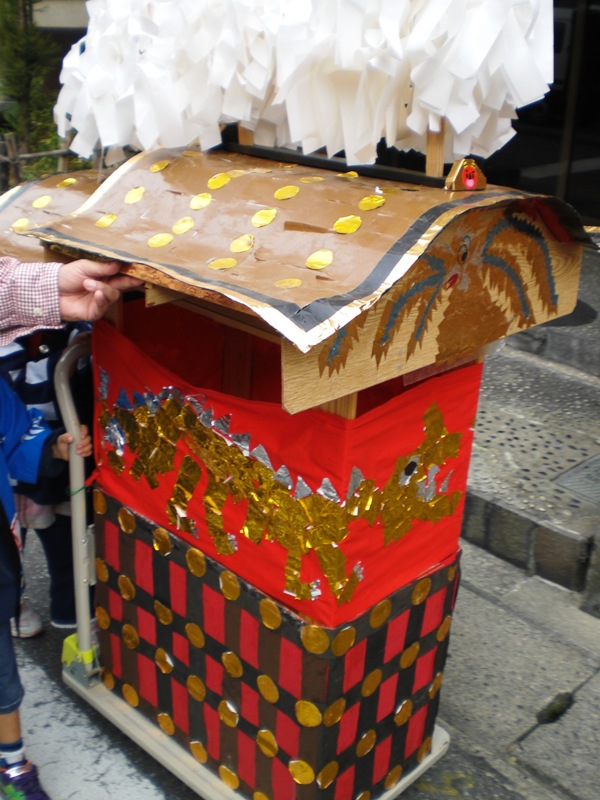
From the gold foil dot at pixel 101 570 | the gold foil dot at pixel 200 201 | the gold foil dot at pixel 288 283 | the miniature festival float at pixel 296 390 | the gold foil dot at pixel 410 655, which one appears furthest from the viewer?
the gold foil dot at pixel 101 570

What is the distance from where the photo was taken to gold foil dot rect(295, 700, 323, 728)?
77.5 inches

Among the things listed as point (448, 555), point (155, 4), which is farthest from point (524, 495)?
point (155, 4)

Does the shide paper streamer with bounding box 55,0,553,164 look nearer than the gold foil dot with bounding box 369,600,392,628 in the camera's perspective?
Yes

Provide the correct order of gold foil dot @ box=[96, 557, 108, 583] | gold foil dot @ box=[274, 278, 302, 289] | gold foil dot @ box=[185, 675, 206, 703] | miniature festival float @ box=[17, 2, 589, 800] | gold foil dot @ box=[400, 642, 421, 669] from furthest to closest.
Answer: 1. gold foil dot @ box=[96, 557, 108, 583]
2. gold foil dot @ box=[185, 675, 206, 703]
3. gold foil dot @ box=[400, 642, 421, 669]
4. miniature festival float @ box=[17, 2, 589, 800]
5. gold foil dot @ box=[274, 278, 302, 289]

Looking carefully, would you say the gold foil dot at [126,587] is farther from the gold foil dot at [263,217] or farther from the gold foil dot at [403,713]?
the gold foil dot at [263,217]

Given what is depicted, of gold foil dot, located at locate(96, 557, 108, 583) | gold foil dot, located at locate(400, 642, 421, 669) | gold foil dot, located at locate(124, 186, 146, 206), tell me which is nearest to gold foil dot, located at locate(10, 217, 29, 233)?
gold foil dot, located at locate(124, 186, 146, 206)

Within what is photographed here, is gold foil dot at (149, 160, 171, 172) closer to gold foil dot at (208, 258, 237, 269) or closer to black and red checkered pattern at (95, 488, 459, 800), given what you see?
gold foil dot at (208, 258, 237, 269)

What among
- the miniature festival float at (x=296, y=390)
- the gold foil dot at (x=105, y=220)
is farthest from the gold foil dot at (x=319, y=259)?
the gold foil dot at (x=105, y=220)

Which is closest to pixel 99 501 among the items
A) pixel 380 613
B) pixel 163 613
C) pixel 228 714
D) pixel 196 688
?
pixel 163 613

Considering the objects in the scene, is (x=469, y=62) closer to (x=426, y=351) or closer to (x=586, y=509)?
(x=426, y=351)

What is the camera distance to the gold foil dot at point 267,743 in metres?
2.11

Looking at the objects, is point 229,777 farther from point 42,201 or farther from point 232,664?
point 42,201

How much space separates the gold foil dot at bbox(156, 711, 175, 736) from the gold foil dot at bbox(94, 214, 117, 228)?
1437mm

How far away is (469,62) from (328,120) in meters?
0.36
